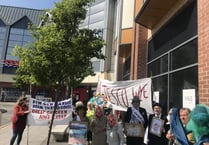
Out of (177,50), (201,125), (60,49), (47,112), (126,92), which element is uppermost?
(60,49)

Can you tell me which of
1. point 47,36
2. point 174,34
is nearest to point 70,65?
point 47,36

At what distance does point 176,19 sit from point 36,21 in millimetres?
56003

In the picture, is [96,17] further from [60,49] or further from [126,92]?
[126,92]

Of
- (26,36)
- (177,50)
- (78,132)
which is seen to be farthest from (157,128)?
(26,36)

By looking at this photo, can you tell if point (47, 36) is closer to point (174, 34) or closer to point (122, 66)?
point (174, 34)

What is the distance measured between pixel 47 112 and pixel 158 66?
4034 millimetres

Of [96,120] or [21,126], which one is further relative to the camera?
[21,126]

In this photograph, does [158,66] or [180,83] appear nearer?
[180,83]

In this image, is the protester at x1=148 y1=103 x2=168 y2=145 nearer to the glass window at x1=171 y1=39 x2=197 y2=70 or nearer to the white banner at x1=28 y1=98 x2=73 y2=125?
the glass window at x1=171 y1=39 x2=197 y2=70

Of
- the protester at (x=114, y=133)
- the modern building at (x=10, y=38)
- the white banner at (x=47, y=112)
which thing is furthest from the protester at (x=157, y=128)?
the modern building at (x=10, y=38)

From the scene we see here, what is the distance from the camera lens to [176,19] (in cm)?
767

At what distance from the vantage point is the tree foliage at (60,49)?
9711 mm

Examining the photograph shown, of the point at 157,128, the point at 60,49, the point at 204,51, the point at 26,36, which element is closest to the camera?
the point at 204,51

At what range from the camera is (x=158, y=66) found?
919cm
